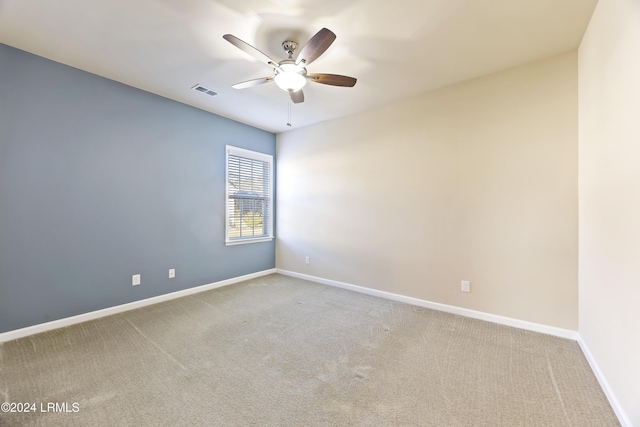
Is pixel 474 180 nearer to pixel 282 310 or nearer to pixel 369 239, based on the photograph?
pixel 369 239

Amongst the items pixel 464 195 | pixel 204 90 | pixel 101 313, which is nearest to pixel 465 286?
pixel 464 195

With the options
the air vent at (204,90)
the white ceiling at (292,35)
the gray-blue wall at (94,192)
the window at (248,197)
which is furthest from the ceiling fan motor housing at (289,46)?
the window at (248,197)

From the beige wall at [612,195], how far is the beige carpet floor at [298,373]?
34 cm

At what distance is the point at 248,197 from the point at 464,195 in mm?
3249

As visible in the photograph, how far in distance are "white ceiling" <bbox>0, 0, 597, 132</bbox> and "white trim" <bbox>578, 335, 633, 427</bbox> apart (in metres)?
2.58

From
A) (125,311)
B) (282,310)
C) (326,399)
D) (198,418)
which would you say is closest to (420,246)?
(282,310)

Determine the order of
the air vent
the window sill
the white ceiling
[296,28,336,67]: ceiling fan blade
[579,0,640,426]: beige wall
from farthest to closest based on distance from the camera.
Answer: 1. the window sill
2. the air vent
3. the white ceiling
4. [296,28,336,67]: ceiling fan blade
5. [579,0,640,426]: beige wall

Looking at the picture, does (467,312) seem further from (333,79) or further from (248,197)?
(248,197)

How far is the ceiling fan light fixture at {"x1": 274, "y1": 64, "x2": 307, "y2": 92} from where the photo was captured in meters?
2.15

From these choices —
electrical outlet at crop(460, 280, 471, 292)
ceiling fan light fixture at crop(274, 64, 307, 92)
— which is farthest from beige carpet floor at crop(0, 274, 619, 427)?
ceiling fan light fixture at crop(274, 64, 307, 92)

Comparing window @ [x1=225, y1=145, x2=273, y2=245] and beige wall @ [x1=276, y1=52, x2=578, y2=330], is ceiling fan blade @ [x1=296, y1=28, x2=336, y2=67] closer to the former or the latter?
beige wall @ [x1=276, y1=52, x2=578, y2=330]

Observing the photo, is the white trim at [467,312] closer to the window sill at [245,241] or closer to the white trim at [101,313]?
the window sill at [245,241]

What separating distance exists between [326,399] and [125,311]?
8.71 feet

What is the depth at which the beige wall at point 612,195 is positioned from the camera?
4.48 ft
